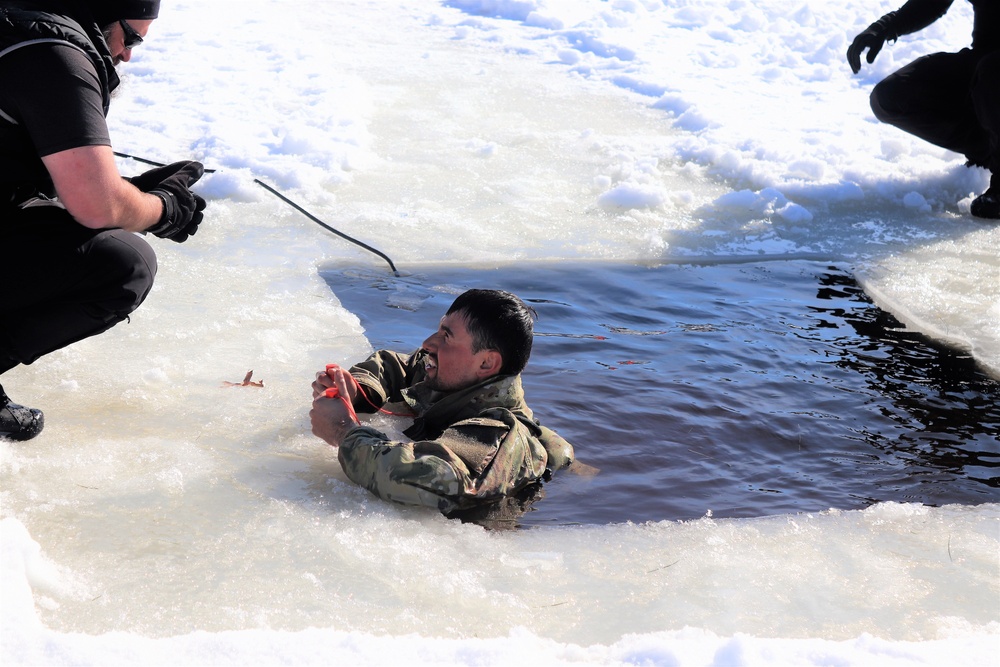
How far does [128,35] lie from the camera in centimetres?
272

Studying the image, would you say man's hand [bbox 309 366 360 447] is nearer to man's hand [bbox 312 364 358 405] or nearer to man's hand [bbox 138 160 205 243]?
man's hand [bbox 312 364 358 405]

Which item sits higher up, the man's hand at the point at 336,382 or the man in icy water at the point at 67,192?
the man in icy water at the point at 67,192

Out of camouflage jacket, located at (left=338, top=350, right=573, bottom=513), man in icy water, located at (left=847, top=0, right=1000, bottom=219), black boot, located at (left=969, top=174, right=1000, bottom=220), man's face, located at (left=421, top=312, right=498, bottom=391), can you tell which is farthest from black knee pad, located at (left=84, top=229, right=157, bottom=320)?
black boot, located at (left=969, top=174, right=1000, bottom=220)

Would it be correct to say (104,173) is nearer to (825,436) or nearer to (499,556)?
(499,556)

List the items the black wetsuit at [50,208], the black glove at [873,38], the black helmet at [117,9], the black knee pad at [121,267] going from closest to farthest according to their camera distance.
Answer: the black wetsuit at [50,208], the black helmet at [117,9], the black knee pad at [121,267], the black glove at [873,38]

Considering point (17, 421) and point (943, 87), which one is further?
point (943, 87)

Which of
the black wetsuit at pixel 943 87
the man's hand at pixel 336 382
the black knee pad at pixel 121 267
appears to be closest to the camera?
the black knee pad at pixel 121 267

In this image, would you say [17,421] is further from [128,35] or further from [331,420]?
[128,35]

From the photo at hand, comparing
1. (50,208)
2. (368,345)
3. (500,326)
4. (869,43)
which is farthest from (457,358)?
(869,43)

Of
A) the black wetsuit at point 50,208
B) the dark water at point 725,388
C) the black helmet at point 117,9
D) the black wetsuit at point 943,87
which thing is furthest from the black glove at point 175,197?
the black wetsuit at point 943,87

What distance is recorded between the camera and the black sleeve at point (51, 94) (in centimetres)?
236

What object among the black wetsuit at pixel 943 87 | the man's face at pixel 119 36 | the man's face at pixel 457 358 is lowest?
the man's face at pixel 457 358

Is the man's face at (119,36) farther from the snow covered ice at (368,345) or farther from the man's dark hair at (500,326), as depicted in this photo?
the man's dark hair at (500,326)

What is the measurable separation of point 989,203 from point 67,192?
6059mm
